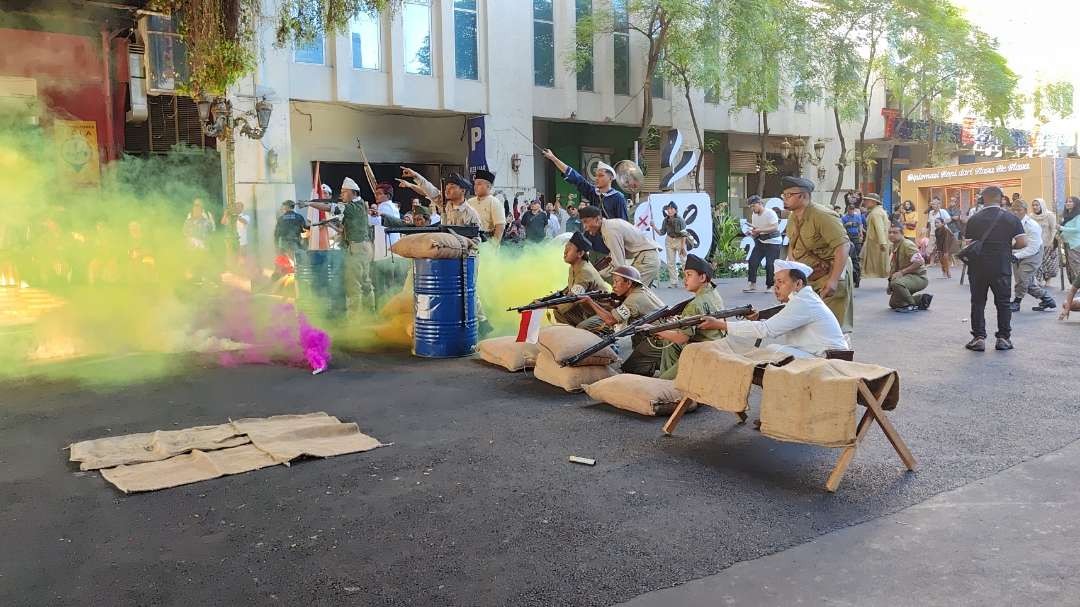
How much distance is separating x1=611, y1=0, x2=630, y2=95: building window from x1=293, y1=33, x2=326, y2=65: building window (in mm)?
8018

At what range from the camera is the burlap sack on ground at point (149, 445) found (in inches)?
192

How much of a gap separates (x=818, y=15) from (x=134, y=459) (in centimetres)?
2378

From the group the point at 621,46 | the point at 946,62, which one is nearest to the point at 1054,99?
the point at 946,62

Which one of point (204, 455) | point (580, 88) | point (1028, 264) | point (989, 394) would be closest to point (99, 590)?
point (204, 455)

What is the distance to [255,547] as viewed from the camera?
363 centimetres

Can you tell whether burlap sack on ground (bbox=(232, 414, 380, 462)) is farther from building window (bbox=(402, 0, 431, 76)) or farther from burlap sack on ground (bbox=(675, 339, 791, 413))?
building window (bbox=(402, 0, 431, 76))

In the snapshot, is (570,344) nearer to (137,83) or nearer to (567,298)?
(567,298)

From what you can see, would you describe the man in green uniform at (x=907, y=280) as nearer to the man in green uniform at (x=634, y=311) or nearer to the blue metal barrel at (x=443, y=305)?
the man in green uniform at (x=634, y=311)

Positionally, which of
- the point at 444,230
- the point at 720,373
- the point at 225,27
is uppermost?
the point at 225,27

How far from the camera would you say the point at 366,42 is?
1775 cm

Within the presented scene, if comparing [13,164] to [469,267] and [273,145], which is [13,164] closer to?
[469,267]

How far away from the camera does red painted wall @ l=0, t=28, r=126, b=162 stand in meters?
12.3

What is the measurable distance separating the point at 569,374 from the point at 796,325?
201 cm

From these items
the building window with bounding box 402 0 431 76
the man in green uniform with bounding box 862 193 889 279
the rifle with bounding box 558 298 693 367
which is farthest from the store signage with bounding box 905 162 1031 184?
the rifle with bounding box 558 298 693 367
